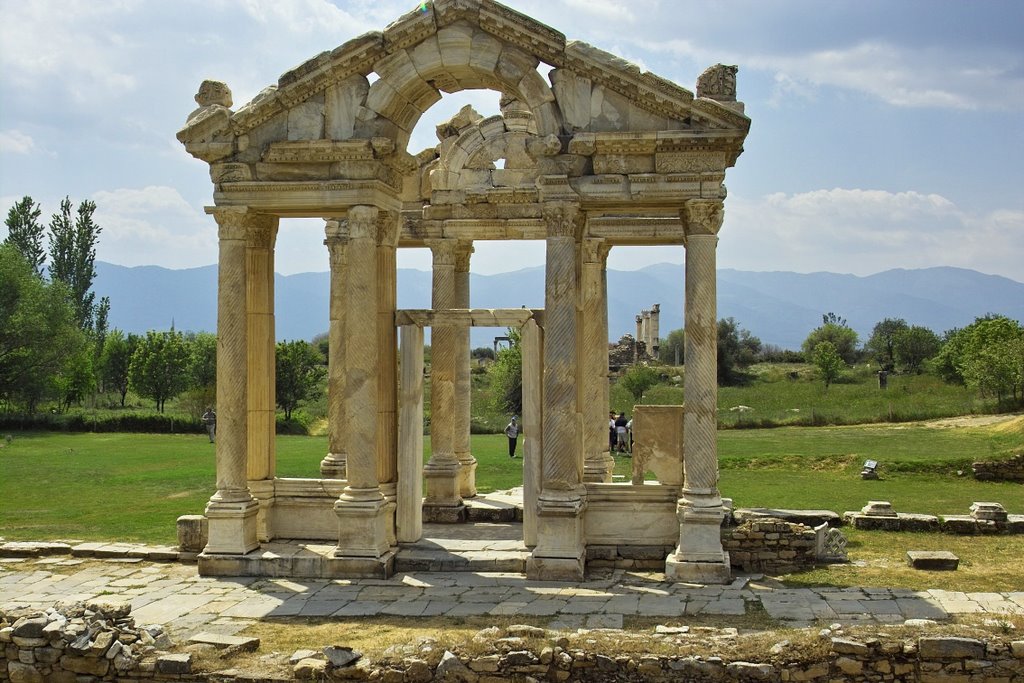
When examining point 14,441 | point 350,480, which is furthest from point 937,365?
point 350,480

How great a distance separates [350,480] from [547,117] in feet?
20.8

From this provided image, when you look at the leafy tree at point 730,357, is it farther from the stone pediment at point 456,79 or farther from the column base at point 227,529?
the column base at point 227,529

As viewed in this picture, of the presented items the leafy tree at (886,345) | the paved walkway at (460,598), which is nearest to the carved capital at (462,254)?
the paved walkway at (460,598)

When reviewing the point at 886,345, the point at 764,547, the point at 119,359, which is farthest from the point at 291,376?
the point at 886,345

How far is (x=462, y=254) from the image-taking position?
833 inches

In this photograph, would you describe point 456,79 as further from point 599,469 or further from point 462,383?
point 599,469

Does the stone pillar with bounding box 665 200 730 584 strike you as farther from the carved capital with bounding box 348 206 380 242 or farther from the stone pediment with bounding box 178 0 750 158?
the carved capital with bounding box 348 206 380 242

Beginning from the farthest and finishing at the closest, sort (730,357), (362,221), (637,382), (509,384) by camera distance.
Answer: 1. (730,357)
2. (637,382)
3. (509,384)
4. (362,221)

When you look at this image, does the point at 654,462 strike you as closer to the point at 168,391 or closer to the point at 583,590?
the point at 583,590

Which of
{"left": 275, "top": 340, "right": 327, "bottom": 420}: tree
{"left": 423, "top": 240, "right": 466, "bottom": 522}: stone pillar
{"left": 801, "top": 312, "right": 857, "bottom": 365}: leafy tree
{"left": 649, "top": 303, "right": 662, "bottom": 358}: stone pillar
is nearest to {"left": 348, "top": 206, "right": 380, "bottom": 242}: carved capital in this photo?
{"left": 423, "top": 240, "right": 466, "bottom": 522}: stone pillar

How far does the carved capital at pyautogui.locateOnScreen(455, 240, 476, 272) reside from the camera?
69.0ft

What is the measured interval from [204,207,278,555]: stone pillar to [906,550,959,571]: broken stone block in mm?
10323

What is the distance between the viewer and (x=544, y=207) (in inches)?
624

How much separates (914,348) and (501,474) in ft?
206
